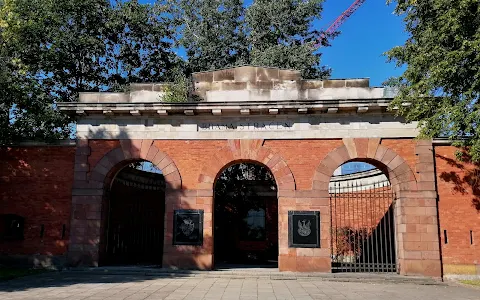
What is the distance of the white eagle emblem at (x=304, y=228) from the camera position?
13711 millimetres

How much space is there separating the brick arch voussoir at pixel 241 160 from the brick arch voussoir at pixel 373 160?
99 centimetres

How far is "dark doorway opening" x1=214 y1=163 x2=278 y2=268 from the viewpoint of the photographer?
68.7ft

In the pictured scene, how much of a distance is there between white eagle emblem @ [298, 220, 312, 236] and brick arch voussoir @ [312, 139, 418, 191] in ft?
3.91

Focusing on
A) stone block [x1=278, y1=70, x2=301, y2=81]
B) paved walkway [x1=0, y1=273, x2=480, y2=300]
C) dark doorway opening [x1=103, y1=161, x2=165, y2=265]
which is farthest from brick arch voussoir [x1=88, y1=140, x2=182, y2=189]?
stone block [x1=278, y1=70, x2=301, y2=81]

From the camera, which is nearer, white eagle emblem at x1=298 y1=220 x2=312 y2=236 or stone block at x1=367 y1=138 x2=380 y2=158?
white eagle emblem at x1=298 y1=220 x2=312 y2=236

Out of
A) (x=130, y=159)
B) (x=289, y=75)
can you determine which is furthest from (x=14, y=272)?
(x=289, y=75)

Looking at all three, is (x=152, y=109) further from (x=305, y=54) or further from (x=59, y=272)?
(x=305, y=54)

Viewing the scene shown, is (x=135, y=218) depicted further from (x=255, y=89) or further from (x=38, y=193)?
(x=255, y=89)

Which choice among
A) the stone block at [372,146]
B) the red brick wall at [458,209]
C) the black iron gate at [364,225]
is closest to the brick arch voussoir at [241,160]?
the stone block at [372,146]

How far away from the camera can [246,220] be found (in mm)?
21906

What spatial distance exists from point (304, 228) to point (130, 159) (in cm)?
638

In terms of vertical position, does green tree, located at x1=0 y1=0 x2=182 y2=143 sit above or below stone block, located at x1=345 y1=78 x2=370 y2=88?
above

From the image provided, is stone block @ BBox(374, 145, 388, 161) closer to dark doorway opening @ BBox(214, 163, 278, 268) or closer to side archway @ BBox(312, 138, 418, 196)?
side archway @ BBox(312, 138, 418, 196)

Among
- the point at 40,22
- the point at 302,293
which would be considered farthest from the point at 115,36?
the point at 302,293
